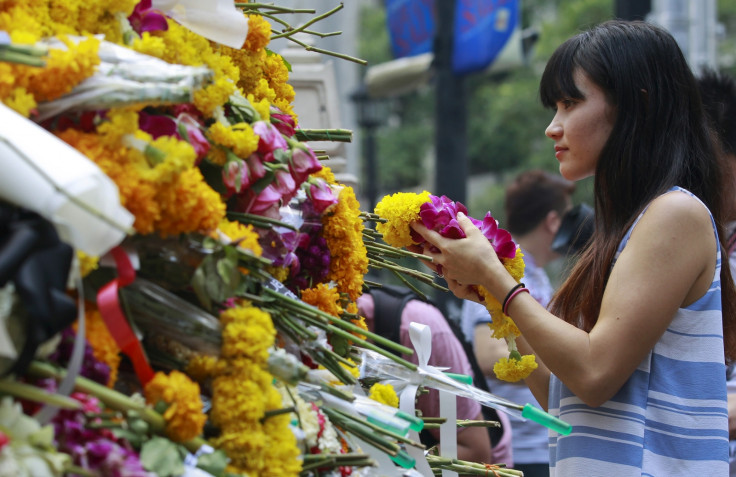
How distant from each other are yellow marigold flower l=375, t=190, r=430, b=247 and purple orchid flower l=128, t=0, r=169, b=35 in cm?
58

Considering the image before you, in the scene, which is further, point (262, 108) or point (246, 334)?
point (262, 108)

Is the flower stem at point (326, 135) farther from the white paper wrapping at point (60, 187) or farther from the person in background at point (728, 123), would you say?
the person in background at point (728, 123)

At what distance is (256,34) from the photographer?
4.50ft

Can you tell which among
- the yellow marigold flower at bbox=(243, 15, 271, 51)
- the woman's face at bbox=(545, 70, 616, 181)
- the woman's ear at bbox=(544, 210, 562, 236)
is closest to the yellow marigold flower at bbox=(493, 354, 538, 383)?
the woman's face at bbox=(545, 70, 616, 181)

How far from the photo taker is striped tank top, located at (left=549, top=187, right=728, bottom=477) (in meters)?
1.59

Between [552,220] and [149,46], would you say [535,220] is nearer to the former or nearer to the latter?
[552,220]

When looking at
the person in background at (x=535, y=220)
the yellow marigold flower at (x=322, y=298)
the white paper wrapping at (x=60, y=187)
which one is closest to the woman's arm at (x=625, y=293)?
the yellow marigold flower at (x=322, y=298)

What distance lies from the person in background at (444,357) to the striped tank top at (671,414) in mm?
885

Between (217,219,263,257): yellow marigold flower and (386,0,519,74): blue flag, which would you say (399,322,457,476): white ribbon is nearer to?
(217,219,263,257): yellow marigold flower

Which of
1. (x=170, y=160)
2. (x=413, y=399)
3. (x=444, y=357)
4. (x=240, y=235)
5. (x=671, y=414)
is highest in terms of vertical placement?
(x=170, y=160)

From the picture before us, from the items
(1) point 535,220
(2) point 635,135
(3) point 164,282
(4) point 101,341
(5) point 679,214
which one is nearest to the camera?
(4) point 101,341

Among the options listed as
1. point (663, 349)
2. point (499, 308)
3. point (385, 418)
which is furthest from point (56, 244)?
point (663, 349)

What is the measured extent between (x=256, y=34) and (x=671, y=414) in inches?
38.3

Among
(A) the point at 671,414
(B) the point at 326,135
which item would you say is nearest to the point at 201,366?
(B) the point at 326,135
